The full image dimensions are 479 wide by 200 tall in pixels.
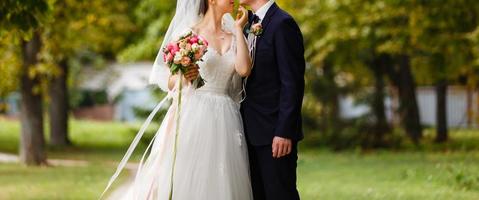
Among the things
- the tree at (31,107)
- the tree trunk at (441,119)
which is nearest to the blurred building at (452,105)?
the tree trunk at (441,119)

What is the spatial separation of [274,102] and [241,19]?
0.64 m

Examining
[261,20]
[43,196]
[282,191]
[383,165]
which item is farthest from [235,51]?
[383,165]

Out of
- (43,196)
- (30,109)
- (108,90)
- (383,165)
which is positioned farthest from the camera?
(108,90)

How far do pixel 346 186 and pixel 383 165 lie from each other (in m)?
5.29

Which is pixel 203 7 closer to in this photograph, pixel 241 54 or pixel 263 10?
pixel 263 10

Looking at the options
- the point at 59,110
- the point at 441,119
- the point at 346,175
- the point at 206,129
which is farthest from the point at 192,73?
the point at 441,119

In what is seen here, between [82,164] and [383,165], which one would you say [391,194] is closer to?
[383,165]

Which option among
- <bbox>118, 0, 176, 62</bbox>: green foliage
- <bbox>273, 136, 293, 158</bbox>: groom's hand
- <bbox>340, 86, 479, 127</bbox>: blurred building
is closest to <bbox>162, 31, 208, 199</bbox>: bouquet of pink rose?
<bbox>273, 136, 293, 158</bbox>: groom's hand

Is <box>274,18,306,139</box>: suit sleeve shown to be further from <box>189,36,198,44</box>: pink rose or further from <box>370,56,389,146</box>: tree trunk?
<box>370,56,389,146</box>: tree trunk

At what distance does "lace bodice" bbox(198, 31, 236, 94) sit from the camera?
7.86 metres

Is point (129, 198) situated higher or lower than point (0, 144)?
higher

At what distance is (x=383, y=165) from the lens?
69.9ft

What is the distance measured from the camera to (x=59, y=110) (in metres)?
31.8

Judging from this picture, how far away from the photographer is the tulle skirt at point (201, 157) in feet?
25.3
